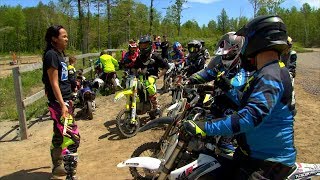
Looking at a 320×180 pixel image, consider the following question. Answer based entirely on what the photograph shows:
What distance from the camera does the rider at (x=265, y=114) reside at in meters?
2.33

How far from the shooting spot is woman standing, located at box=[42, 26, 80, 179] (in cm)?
442

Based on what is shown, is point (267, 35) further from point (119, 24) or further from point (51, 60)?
point (119, 24)

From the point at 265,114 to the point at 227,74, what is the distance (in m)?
2.37

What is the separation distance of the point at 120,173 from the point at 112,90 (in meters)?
7.52

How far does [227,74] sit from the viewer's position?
15.2 feet

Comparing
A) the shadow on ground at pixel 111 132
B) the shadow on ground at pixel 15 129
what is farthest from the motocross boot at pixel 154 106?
the shadow on ground at pixel 15 129

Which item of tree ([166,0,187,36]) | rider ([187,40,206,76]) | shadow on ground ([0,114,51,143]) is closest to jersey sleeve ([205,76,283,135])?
shadow on ground ([0,114,51,143])

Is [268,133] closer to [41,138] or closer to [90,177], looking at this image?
[90,177]

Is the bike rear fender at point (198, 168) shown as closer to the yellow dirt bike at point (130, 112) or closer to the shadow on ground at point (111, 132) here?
the yellow dirt bike at point (130, 112)

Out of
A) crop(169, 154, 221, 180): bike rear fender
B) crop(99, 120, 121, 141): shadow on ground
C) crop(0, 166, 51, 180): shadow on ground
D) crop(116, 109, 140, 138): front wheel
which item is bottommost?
crop(0, 166, 51, 180): shadow on ground

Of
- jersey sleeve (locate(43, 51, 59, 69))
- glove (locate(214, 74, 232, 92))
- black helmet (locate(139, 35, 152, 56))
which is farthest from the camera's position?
black helmet (locate(139, 35, 152, 56))

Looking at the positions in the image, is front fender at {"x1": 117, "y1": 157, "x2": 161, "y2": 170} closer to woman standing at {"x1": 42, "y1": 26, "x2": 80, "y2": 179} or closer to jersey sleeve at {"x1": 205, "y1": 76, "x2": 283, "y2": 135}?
woman standing at {"x1": 42, "y1": 26, "x2": 80, "y2": 179}

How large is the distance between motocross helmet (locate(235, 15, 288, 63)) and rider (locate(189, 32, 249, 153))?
1.38 meters

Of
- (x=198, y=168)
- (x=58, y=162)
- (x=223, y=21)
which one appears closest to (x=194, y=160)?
(x=198, y=168)
